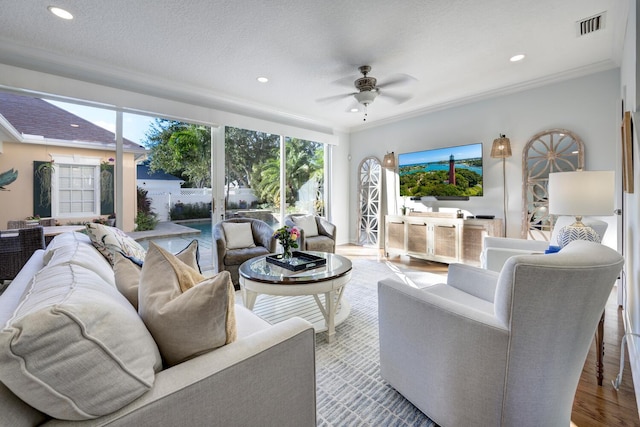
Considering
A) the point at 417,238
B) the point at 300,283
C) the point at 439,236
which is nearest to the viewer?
the point at 300,283

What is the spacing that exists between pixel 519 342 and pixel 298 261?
176cm

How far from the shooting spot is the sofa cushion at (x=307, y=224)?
456 cm

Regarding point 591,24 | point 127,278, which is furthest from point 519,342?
point 591,24

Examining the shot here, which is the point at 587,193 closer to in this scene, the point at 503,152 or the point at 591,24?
the point at 591,24

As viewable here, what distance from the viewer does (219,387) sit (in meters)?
0.83

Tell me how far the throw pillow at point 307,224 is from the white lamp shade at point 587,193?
3228 mm

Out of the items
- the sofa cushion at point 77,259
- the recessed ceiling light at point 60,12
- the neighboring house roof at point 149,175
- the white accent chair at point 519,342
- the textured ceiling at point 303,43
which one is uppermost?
the textured ceiling at point 303,43

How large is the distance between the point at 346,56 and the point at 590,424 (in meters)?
3.25

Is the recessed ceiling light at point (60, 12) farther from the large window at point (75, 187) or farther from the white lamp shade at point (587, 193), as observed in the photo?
the white lamp shade at point (587, 193)

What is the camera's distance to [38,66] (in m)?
2.88

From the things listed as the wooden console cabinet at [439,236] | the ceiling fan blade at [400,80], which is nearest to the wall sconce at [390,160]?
the wooden console cabinet at [439,236]

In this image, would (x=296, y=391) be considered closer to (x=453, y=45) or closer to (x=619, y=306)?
(x=453, y=45)

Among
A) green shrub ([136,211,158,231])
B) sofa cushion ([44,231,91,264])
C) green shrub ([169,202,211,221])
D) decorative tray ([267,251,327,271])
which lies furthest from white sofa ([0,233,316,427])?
green shrub ([169,202,211,221])

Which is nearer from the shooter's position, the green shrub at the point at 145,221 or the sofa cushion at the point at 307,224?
the green shrub at the point at 145,221
